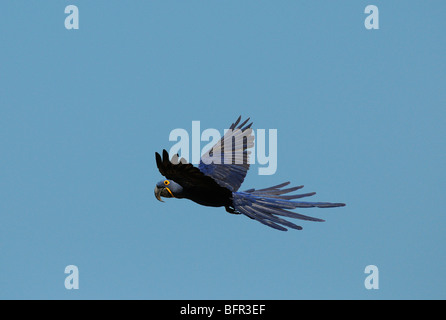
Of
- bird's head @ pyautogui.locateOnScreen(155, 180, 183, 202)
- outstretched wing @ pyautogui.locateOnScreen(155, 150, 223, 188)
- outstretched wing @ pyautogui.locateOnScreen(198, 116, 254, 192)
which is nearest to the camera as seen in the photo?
outstretched wing @ pyautogui.locateOnScreen(155, 150, 223, 188)

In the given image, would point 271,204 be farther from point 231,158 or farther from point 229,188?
point 231,158

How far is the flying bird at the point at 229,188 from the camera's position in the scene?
6.39 meters

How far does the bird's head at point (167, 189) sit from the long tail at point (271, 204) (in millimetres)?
559

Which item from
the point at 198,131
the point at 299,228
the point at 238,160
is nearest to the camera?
the point at 299,228

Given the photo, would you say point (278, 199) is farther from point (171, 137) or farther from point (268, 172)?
point (171, 137)

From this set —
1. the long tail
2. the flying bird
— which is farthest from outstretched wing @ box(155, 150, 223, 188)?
the long tail

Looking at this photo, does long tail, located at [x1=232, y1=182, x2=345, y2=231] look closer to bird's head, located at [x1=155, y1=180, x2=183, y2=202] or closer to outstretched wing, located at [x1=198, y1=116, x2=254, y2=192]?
outstretched wing, located at [x1=198, y1=116, x2=254, y2=192]

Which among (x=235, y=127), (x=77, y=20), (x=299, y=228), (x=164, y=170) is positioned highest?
(x=77, y=20)

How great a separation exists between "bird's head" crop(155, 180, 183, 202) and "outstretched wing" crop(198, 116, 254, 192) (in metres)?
0.52

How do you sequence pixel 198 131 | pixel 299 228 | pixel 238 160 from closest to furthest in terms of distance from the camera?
1. pixel 299 228
2. pixel 198 131
3. pixel 238 160

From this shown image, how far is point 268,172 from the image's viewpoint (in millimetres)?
6750

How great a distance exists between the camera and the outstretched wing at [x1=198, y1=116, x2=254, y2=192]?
23.7 feet

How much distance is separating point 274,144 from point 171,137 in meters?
1.01

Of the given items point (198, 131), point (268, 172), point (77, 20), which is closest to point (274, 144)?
point (268, 172)
